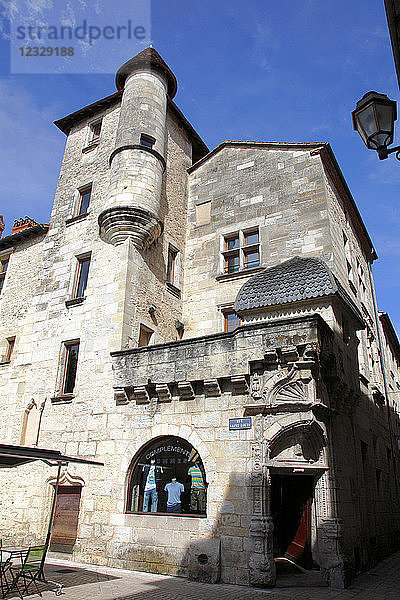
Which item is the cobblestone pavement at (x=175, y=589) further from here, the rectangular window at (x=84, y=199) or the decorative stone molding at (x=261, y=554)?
the rectangular window at (x=84, y=199)

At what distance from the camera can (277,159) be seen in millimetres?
13516

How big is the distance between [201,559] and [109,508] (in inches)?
94.1

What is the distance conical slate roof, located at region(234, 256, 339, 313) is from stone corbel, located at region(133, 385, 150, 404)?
8.96 ft

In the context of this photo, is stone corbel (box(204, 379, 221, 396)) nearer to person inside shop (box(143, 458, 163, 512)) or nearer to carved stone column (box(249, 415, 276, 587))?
carved stone column (box(249, 415, 276, 587))

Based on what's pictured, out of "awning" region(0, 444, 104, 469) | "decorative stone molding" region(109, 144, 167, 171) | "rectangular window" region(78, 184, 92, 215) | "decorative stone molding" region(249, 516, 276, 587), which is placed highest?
"decorative stone molding" region(109, 144, 167, 171)

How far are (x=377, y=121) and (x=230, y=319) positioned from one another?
866 cm

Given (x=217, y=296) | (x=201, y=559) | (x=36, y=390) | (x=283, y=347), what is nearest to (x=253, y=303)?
(x=283, y=347)

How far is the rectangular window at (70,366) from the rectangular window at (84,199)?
4.58m

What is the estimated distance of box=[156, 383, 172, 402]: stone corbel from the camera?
372 inches

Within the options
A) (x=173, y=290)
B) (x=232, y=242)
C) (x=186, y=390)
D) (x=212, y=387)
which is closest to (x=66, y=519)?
(x=186, y=390)

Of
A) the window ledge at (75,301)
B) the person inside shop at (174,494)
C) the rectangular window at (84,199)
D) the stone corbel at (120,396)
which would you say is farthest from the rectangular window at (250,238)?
the person inside shop at (174,494)

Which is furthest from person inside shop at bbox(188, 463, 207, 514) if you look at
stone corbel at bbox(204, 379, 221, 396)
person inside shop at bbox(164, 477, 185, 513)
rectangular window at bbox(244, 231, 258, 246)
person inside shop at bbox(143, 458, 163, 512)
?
rectangular window at bbox(244, 231, 258, 246)

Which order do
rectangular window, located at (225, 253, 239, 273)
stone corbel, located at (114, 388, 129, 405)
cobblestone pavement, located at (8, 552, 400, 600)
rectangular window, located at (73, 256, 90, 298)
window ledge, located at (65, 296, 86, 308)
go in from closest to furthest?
cobblestone pavement, located at (8, 552, 400, 600) < stone corbel, located at (114, 388, 129, 405) < window ledge, located at (65, 296, 86, 308) < rectangular window, located at (73, 256, 90, 298) < rectangular window, located at (225, 253, 239, 273)

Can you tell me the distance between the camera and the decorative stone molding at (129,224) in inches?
472
